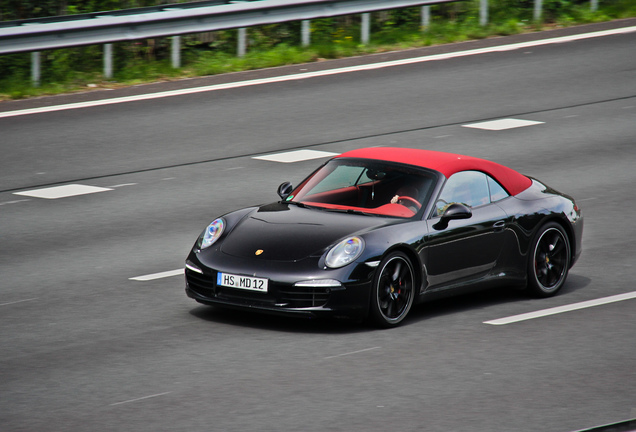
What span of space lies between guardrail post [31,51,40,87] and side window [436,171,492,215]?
35.9 ft

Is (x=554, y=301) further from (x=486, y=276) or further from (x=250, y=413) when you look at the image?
(x=250, y=413)

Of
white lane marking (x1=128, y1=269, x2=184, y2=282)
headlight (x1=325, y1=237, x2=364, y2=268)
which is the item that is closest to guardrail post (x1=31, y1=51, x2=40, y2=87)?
white lane marking (x1=128, y1=269, x2=184, y2=282)

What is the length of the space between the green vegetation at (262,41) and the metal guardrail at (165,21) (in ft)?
1.85

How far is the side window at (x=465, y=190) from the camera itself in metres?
9.60

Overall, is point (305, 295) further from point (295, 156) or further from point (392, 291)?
point (295, 156)

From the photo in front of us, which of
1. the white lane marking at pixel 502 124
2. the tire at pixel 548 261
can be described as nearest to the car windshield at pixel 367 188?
the tire at pixel 548 261

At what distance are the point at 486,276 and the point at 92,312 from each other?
3208 millimetres

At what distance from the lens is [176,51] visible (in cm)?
2044

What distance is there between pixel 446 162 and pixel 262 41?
40.9 ft

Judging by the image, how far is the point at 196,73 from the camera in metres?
20.1

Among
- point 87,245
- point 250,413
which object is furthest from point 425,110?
point 250,413

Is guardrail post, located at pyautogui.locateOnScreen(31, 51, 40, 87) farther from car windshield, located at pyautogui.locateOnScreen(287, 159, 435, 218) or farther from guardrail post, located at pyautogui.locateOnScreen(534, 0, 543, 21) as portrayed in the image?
guardrail post, located at pyautogui.locateOnScreen(534, 0, 543, 21)

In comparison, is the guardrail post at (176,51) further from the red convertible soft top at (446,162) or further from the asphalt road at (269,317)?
the red convertible soft top at (446,162)

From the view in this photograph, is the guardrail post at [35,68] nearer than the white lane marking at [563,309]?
No
